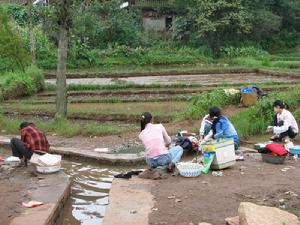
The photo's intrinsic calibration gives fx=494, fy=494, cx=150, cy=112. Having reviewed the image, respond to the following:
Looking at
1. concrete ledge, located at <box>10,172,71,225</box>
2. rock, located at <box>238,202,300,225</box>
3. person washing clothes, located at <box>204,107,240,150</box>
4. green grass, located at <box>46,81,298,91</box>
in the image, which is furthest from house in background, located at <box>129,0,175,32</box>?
rock, located at <box>238,202,300,225</box>

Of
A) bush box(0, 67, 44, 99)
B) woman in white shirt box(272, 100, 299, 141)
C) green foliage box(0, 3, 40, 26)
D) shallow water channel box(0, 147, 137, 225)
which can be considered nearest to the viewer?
shallow water channel box(0, 147, 137, 225)

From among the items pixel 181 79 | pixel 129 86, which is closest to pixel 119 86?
pixel 129 86

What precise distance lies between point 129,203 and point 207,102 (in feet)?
28.7

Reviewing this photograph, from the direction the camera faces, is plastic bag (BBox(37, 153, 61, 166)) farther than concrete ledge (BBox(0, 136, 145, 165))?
No

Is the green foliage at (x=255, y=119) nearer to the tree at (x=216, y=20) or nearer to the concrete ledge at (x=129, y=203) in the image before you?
the concrete ledge at (x=129, y=203)

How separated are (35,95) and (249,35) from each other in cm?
2528

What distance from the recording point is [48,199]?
28.8ft

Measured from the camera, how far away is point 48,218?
7758 mm

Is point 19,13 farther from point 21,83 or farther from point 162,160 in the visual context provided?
point 162,160

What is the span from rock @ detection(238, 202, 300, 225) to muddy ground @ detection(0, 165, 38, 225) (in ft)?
12.1

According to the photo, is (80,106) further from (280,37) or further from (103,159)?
(280,37)

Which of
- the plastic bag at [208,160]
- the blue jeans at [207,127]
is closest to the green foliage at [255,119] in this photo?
the blue jeans at [207,127]

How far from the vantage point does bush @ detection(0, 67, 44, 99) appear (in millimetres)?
24969

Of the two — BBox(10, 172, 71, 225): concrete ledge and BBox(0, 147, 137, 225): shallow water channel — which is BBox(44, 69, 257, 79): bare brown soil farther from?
BBox(10, 172, 71, 225): concrete ledge
